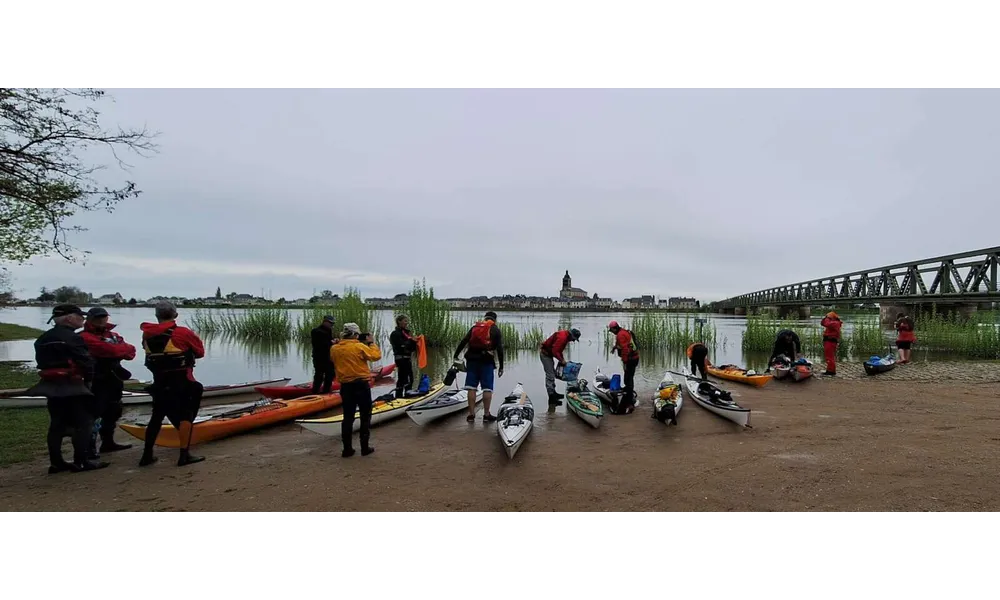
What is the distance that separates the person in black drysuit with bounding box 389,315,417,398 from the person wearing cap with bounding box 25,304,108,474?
5028 mm

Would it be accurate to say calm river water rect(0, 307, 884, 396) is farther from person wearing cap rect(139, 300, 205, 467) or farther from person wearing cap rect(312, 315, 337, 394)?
person wearing cap rect(139, 300, 205, 467)

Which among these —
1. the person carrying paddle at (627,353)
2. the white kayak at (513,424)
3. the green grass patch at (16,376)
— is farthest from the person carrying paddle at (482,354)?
the green grass patch at (16,376)

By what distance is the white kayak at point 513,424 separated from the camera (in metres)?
6.71

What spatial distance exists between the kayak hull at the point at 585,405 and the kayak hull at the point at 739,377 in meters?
5.38

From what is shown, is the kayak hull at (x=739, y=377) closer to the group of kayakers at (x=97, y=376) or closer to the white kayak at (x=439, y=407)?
the white kayak at (x=439, y=407)

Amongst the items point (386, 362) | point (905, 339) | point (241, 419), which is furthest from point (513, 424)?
point (905, 339)

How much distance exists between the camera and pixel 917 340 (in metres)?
20.7

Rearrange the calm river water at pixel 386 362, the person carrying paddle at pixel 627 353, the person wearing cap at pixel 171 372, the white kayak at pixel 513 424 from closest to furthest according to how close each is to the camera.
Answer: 1. the person wearing cap at pixel 171 372
2. the white kayak at pixel 513 424
3. the person carrying paddle at pixel 627 353
4. the calm river water at pixel 386 362

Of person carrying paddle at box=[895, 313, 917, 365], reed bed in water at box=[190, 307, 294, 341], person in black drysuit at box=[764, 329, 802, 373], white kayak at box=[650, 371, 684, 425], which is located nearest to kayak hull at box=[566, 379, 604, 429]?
white kayak at box=[650, 371, 684, 425]

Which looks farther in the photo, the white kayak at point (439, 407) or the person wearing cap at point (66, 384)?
the white kayak at point (439, 407)

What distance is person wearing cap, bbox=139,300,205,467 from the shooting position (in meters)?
5.74

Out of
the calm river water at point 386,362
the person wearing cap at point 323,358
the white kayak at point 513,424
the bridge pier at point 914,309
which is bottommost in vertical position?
the calm river water at point 386,362

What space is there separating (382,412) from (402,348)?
5.33 feet
